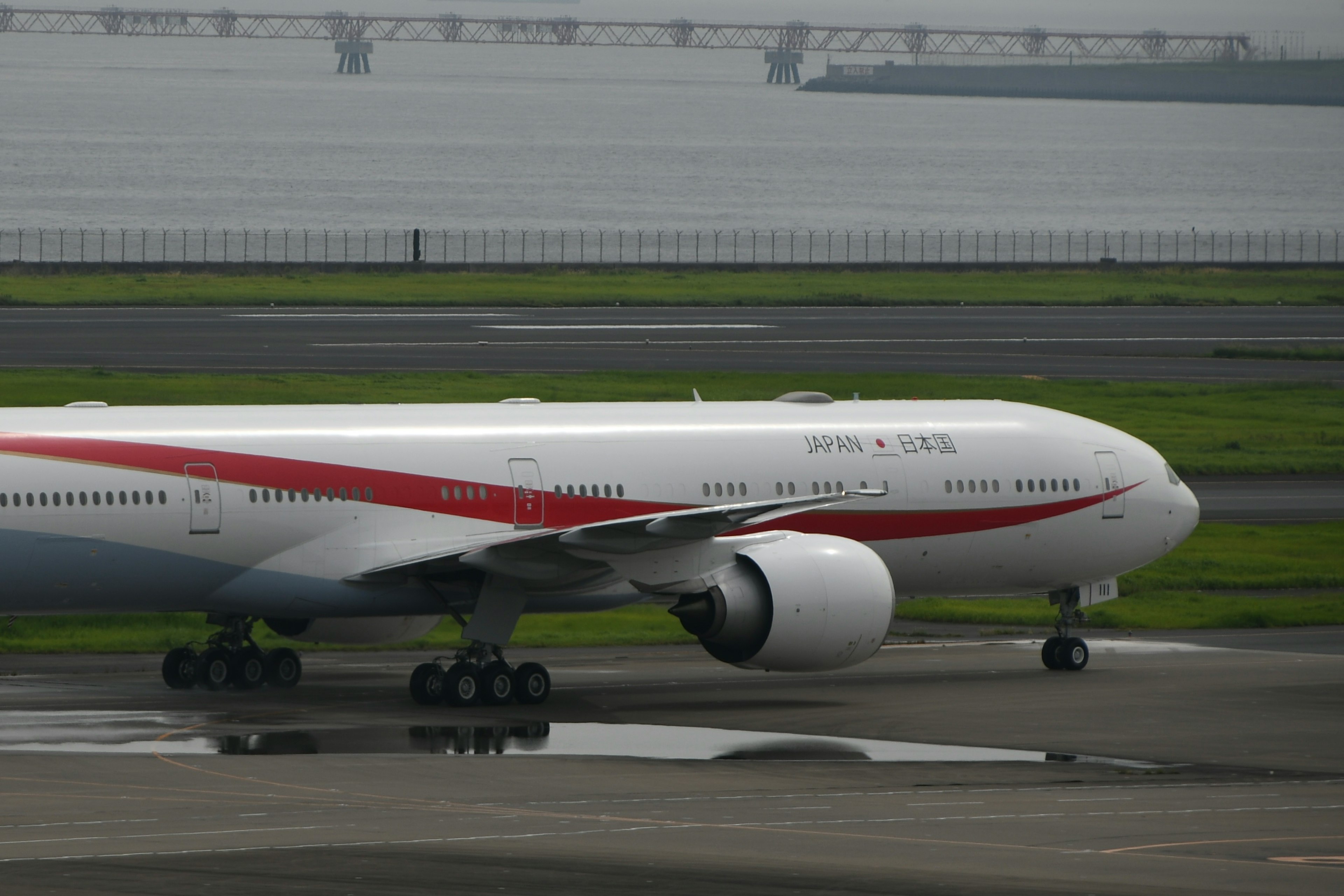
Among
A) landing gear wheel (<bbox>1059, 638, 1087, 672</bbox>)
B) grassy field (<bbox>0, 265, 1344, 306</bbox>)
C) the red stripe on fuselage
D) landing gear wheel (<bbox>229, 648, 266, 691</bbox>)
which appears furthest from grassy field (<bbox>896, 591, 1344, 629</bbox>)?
grassy field (<bbox>0, 265, 1344, 306</bbox>)

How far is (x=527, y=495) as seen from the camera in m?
35.2

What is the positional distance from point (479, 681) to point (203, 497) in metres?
5.51

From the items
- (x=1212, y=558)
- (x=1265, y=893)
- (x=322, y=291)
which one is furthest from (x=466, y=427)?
(x=322, y=291)

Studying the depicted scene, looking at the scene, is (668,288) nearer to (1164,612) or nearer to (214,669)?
(1164,612)

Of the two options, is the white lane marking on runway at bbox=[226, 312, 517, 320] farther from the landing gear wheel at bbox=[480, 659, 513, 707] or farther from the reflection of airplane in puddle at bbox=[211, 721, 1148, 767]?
the reflection of airplane in puddle at bbox=[211, 721, 1148, 767]

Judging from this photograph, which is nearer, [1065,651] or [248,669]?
[248,669]

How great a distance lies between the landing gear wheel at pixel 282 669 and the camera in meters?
36.2

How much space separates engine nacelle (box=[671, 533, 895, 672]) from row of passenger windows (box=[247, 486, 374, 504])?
579cm

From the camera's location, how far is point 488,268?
12469 cm

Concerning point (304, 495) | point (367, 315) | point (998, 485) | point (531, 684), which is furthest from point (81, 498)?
point (367, 315)

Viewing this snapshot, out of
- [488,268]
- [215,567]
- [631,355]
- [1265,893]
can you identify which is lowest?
[1265,893]

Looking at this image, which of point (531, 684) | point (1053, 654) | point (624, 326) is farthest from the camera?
point (624, 326)

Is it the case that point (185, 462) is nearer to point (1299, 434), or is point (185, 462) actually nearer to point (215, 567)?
point (215, 567)

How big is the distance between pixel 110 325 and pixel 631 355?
79.7ft
